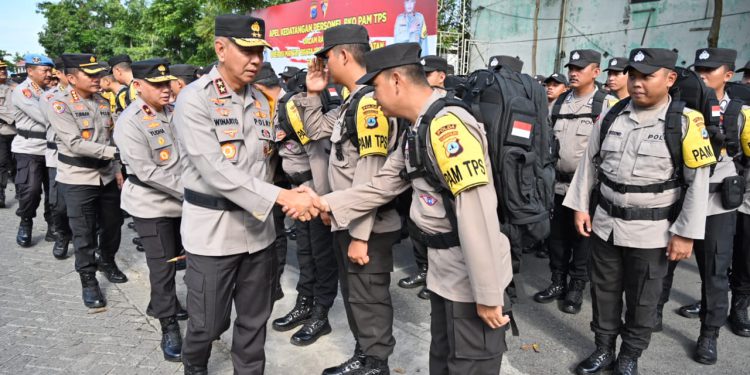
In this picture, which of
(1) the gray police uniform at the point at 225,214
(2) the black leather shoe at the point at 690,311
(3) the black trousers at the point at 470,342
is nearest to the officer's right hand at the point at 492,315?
(3) the black trousers at the point at 470,342

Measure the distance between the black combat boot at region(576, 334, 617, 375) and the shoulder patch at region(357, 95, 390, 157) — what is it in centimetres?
203

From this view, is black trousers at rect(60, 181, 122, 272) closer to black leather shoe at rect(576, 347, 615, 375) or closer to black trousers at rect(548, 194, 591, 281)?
black leather shoe at rect(576, 347, 615, 375)

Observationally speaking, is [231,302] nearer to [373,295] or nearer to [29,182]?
[373,295]

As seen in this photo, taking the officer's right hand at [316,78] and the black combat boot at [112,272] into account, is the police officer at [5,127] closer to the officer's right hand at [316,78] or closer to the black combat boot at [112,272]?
the black combat boot at [112,272]

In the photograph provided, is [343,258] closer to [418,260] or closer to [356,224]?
[356,224]

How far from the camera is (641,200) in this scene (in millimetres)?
3035

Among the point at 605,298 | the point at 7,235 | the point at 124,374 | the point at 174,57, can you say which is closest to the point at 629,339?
the point at 605,298

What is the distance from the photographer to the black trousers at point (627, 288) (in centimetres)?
306

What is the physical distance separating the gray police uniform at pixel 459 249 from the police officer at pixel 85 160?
9.63 ft

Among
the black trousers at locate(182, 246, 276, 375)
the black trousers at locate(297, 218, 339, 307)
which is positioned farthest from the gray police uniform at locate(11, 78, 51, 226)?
the black trousers at locate(182, 246, 276, 375)

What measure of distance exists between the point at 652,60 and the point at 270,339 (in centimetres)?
329

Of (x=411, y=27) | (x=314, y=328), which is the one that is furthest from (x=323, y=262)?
(x=411, y=27)

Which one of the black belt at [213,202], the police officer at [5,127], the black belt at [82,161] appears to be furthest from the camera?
the police officer at [5,127]

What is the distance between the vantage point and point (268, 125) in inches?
113
